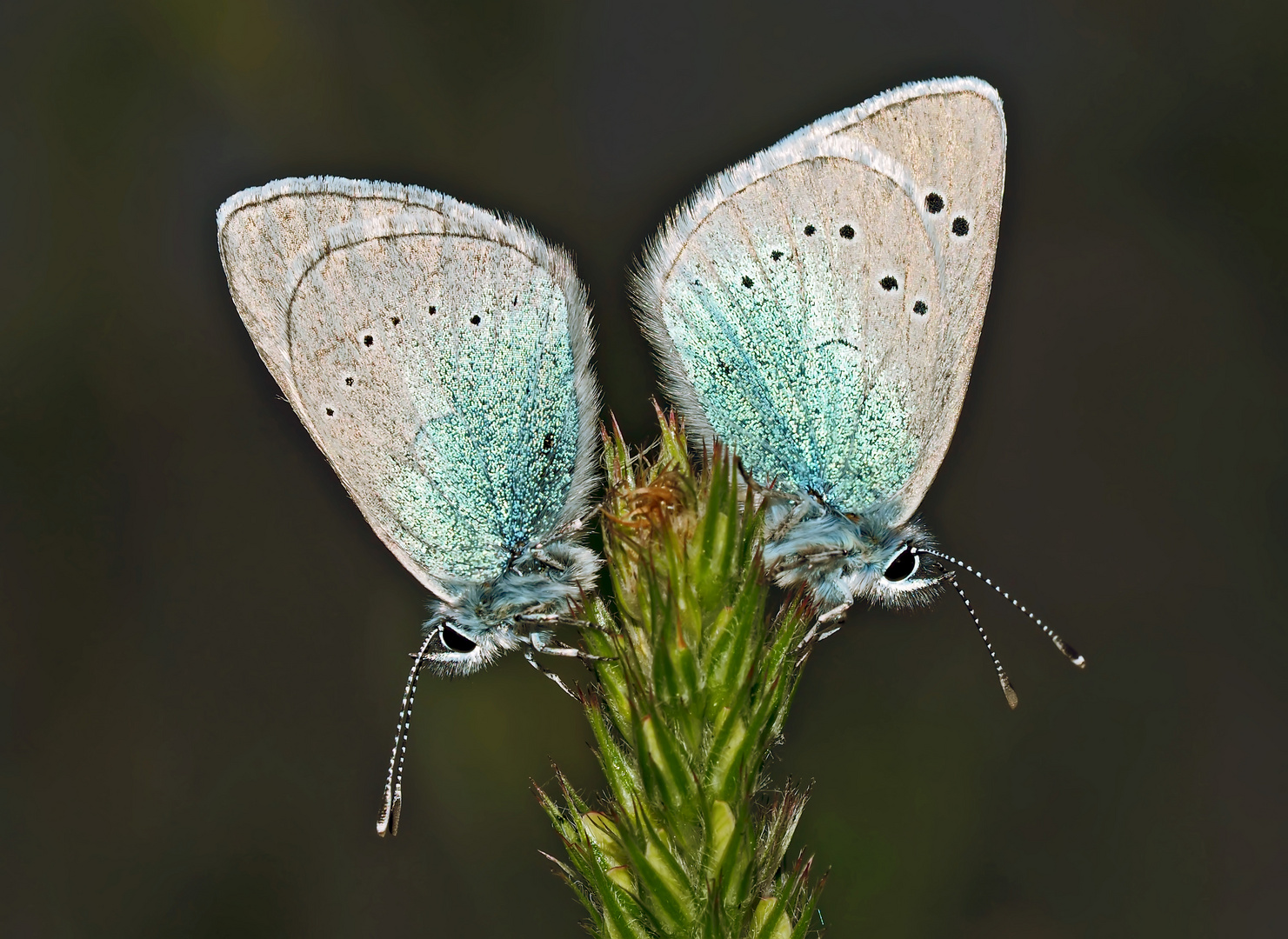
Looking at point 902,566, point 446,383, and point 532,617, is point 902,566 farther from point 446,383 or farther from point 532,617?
point 446,383

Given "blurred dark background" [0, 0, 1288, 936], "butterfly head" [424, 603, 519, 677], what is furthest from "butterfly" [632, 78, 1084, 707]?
"blurred dark background" [0, 0, 1288, 936]

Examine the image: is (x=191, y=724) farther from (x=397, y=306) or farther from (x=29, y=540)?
(x=397, y=306)

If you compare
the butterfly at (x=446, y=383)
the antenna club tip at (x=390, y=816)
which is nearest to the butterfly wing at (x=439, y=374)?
the butterfly at (x=446, y=383)

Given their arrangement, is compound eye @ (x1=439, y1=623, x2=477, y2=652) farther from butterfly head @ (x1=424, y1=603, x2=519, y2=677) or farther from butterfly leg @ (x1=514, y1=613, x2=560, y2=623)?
butterfly leg @ (x1=514, y1=613, x2=560, y2=623)

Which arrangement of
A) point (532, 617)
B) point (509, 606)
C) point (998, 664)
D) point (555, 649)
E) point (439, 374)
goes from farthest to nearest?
point (439, 374) → point (509, 606) → point (532, 617) → point (555, 649) → point (998, 664)

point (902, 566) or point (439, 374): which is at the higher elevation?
point (439, 374)

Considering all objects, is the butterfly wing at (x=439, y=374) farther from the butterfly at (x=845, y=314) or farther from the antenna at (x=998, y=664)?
the antenna at (x=998, y=664)

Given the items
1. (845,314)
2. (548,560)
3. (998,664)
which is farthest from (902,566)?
(548,560)
